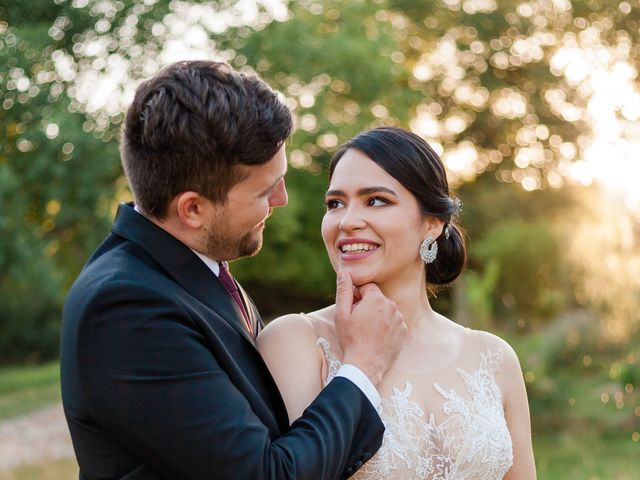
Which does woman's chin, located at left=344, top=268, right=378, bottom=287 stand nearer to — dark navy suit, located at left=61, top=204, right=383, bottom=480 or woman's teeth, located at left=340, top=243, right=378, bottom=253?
woman's teeth, located at left=340, top=243, right=378, bottom=253

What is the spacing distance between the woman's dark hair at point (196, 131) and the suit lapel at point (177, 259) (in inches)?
2.3

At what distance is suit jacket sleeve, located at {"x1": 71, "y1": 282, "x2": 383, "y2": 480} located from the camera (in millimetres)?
2217

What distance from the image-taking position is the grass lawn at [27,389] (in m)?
15.6

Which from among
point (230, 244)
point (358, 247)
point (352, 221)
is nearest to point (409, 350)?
point (358, 247)

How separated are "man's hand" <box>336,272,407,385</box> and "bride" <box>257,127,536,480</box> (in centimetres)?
17

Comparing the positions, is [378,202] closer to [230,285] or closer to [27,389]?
[230,285]

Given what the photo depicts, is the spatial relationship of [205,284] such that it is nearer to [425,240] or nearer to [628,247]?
[425,240]

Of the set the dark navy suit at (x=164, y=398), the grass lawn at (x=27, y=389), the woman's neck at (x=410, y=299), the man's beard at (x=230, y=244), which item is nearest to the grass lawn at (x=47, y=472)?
the grass lawn at (x=27, y=389)

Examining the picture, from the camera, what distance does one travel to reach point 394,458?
299 cm

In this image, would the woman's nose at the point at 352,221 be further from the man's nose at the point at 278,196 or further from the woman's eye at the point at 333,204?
the man's nose at the point at 278,196

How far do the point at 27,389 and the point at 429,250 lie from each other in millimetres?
16089

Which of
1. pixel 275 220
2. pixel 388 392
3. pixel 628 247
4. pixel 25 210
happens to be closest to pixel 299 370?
pixel 388 392

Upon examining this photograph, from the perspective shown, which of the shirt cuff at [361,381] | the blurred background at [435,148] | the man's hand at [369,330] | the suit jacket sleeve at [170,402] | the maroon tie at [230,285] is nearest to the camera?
the suit jacket sleeve at [170,402]

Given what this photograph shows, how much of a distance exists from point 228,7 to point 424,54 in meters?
13.5
